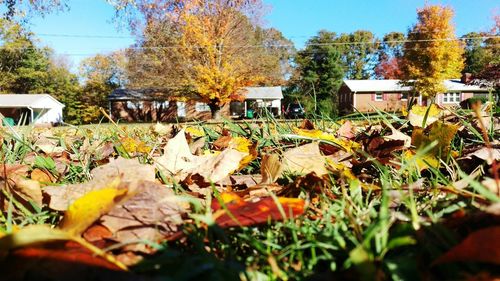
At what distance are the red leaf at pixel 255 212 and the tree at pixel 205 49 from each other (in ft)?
118

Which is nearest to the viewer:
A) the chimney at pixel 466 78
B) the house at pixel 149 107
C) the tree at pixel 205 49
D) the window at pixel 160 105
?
the tree at pixel 205 49

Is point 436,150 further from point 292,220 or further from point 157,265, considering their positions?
point 157,265

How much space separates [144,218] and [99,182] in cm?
24

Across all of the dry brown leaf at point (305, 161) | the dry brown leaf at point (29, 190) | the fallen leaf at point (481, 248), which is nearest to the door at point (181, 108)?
the dry brown leaf at point (305, 161)

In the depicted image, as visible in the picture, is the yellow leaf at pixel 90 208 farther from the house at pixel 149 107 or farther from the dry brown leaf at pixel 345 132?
the house at pixel 149 107

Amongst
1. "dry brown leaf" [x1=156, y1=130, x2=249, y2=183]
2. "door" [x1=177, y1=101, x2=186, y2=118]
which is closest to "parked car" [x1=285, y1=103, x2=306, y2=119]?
"dry brown leaf" [x1=156, y1=130, x2=249, y2=183]

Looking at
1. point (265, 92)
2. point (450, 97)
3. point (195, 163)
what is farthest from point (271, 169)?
point (450, 97)

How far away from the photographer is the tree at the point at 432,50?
4281 centimetres

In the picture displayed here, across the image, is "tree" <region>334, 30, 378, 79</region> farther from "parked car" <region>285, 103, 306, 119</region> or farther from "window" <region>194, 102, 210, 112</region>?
"parked car" <region>285, 103, 306, 119</region>

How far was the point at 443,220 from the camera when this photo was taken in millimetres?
608

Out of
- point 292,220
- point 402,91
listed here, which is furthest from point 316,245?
point 402,91

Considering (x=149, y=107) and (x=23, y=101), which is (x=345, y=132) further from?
(x=23, y=101)

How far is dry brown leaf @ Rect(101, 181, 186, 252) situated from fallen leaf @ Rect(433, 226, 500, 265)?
37 centimetres

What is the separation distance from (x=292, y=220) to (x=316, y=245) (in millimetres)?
64
